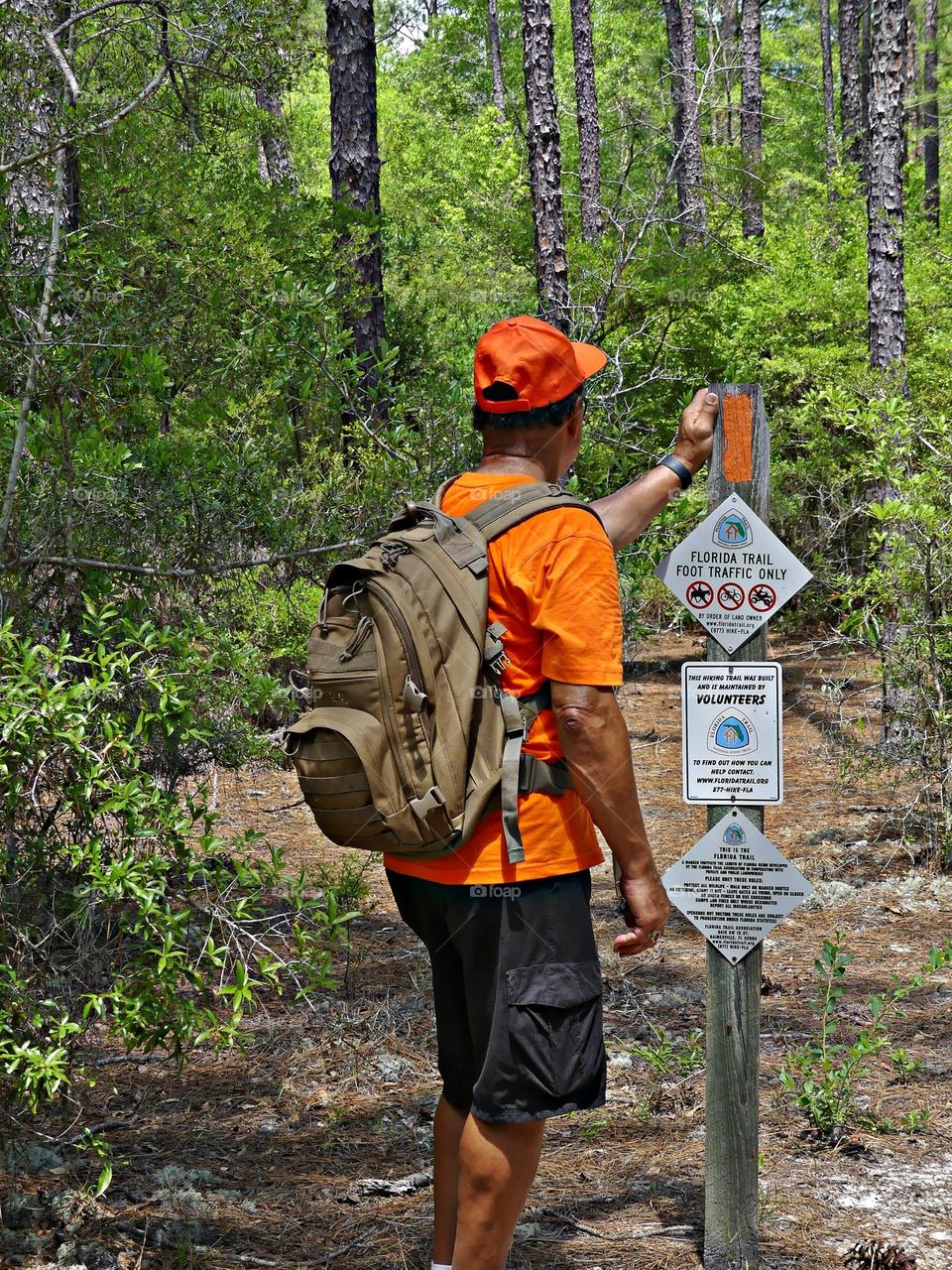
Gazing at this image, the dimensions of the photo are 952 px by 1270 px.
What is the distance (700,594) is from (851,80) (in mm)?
22468

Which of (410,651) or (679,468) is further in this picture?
(679,468)

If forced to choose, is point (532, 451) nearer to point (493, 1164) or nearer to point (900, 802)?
point (493, 1164)

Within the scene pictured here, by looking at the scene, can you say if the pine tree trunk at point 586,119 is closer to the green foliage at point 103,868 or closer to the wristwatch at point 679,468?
the wristwatch at point 679,468

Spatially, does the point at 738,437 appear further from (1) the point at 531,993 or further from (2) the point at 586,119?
(2) the point at 586,119

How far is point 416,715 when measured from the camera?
2408 millimetres

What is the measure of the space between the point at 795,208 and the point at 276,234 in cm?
1745

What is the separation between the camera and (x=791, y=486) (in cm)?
1195

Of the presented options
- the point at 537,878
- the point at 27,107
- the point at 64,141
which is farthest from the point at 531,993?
the point at 27,107

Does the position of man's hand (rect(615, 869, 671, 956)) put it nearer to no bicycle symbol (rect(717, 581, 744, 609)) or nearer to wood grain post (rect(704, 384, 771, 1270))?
wood grain post (rect(704, 384, 771, 1270))

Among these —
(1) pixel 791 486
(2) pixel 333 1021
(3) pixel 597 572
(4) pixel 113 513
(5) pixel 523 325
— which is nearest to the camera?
(3) pixel 597 572

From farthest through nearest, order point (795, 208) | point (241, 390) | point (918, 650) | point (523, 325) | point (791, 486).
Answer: point (795, 208) → point (791, 486) → point (918, 650) → point (241, 390) → point (523, 325)

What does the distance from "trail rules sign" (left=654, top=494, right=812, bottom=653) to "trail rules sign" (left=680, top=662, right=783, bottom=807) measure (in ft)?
0.31

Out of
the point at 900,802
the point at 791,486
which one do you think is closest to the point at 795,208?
the point at 791,486

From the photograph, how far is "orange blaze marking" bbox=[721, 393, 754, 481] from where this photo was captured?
10.5 ft
